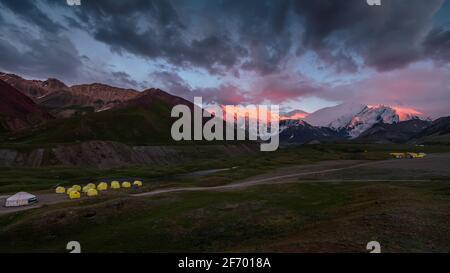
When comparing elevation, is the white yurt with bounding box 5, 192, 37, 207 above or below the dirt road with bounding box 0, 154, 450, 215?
below

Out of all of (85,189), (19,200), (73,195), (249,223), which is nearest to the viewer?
(249,223)

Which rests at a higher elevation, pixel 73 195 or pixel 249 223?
pixel 249 223

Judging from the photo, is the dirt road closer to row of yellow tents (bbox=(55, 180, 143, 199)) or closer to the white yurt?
the white yurt

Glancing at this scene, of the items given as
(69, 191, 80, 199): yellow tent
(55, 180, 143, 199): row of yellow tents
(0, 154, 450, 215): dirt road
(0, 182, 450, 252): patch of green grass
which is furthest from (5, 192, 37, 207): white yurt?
(0, 182, 450, 252): patch of green grass

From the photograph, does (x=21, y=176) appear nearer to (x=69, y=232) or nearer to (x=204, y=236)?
(x=69, y=232)

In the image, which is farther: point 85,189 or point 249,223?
point 85,189

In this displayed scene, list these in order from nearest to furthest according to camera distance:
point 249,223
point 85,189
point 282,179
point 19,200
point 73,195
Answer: point 249,223 < point 19,200 < point 73,195 < point 85,189 < point 282,179

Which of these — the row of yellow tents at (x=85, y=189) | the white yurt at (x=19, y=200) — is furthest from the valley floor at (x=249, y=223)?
the row of yellow tents at (x=85, y=189)

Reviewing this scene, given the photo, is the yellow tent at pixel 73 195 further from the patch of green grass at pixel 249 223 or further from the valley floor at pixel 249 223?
the patch of green grass at pixel 249 223

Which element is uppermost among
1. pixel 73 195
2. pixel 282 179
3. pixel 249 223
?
pixel 282 179

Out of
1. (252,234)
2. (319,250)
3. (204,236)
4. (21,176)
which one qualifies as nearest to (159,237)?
(204,236)

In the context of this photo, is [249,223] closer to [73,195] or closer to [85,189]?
[73,195]

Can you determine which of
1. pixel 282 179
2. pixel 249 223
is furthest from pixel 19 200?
pixel 282 179
